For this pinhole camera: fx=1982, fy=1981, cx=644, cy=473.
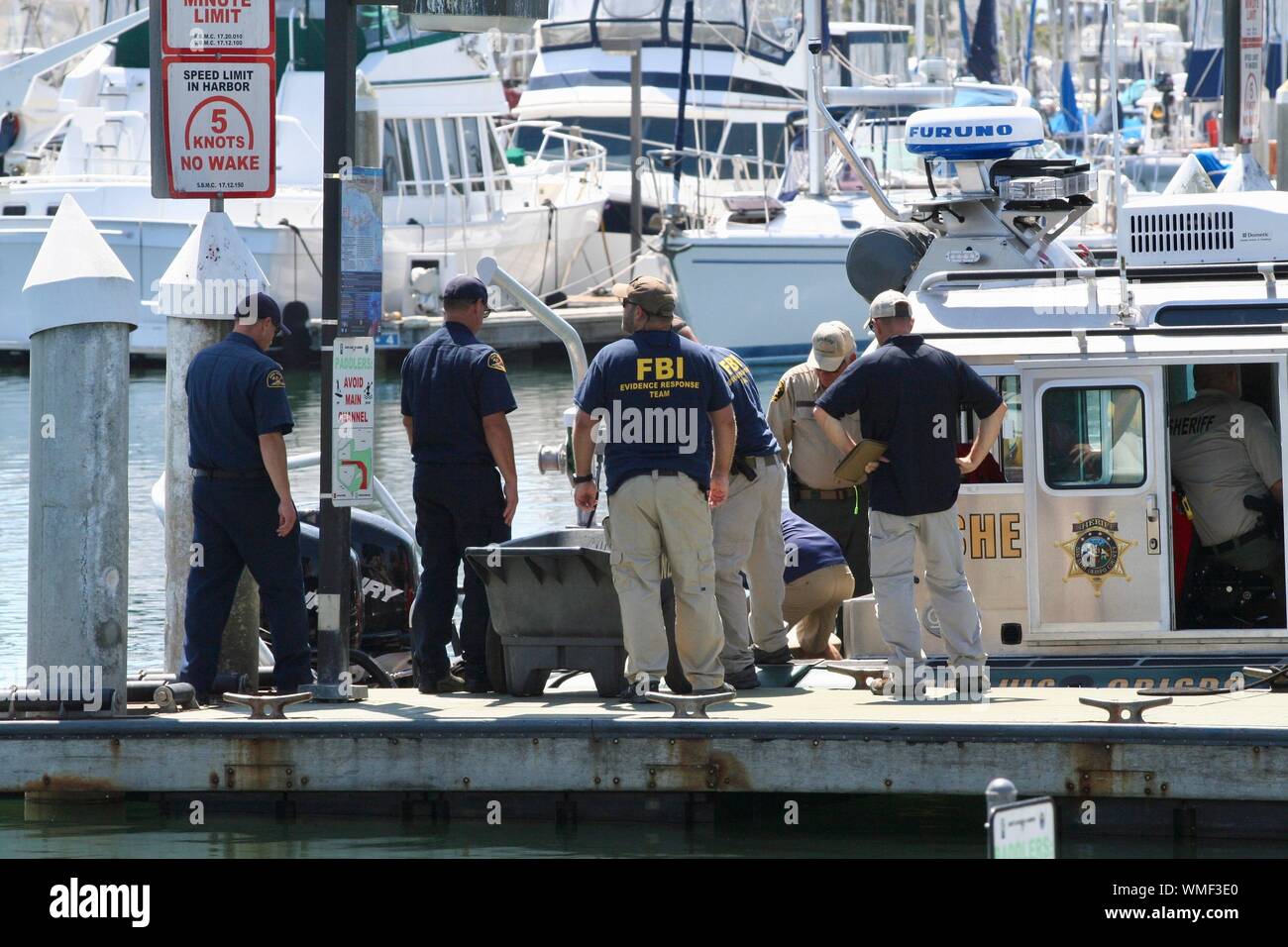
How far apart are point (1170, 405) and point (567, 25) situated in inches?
1340

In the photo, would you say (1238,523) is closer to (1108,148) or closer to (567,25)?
(1108,148)

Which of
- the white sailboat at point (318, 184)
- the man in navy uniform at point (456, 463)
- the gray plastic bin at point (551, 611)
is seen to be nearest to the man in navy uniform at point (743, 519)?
the gray plastic bin at point (551, 611)

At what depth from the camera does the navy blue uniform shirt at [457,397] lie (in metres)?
8.29

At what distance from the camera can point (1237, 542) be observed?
8.78m

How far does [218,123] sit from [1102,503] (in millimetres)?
4000

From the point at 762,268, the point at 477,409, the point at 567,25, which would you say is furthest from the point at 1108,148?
the point at 477,409

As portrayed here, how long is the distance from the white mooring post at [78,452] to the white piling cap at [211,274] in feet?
1.33

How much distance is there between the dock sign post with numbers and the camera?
311 inches

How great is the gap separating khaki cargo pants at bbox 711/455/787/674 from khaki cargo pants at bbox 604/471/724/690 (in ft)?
1.36

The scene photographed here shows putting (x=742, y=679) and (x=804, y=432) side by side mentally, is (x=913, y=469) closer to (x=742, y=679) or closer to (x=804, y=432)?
(x=742, y=679)

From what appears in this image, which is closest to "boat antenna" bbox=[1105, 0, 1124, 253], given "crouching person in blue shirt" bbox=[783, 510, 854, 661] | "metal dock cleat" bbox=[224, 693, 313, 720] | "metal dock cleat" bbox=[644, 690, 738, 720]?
"crouching person in blue shirt" bbox=[783, 510, 854, 661]

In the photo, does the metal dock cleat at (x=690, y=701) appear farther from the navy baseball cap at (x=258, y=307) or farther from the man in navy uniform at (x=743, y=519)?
the navy baseball cap at (x=258, y=307)

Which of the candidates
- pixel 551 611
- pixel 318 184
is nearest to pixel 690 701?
pixel 551 611

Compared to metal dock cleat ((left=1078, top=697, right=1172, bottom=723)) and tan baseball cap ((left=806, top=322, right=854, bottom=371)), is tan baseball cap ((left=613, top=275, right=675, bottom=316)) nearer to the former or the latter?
tan baseball cap ((left=806, top=322, right=854, bottom=371))
